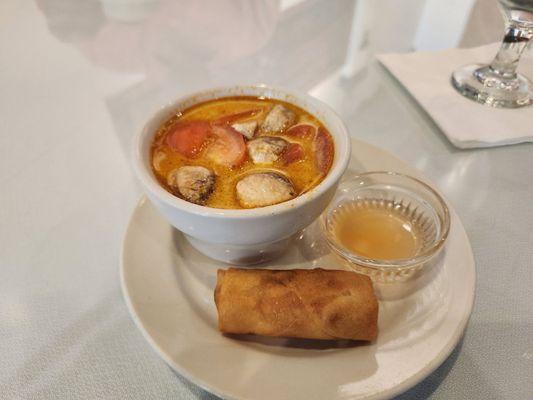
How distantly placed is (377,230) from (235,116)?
431 millimetres

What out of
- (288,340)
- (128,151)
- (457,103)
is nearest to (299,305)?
(288,340)

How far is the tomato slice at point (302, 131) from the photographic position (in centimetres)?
97

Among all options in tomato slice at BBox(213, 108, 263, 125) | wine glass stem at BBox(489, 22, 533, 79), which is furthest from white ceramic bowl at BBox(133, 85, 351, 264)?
wine glass stem at BBox(489, 22, 533, 79)

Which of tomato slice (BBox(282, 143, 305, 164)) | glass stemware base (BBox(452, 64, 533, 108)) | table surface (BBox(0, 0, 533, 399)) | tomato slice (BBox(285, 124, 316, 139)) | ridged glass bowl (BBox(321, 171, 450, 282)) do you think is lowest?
table surface (BBox(0, 0, 533, 399))

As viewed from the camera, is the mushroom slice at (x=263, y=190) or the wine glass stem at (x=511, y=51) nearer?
the mushroom slice at (x=263, y=190)

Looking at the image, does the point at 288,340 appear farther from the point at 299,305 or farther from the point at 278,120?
the point at 278,120

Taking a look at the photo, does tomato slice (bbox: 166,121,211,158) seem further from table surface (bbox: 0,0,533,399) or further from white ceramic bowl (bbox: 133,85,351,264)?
table surface (bbox: 0,0,533,399)

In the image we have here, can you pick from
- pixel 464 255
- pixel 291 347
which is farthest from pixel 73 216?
pixel 464 255

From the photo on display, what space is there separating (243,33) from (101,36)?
0.63m

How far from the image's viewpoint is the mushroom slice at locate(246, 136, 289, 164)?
91 centimetres

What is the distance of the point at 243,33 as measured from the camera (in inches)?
75.6

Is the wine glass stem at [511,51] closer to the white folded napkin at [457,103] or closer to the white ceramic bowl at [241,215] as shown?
the white folded napkin at [457,103]

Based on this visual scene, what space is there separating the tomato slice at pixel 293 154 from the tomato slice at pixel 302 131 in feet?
0.11

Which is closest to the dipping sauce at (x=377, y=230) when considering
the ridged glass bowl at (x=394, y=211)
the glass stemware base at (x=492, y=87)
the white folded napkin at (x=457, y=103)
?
the ridged glass bowl at (x=394, y=211)
